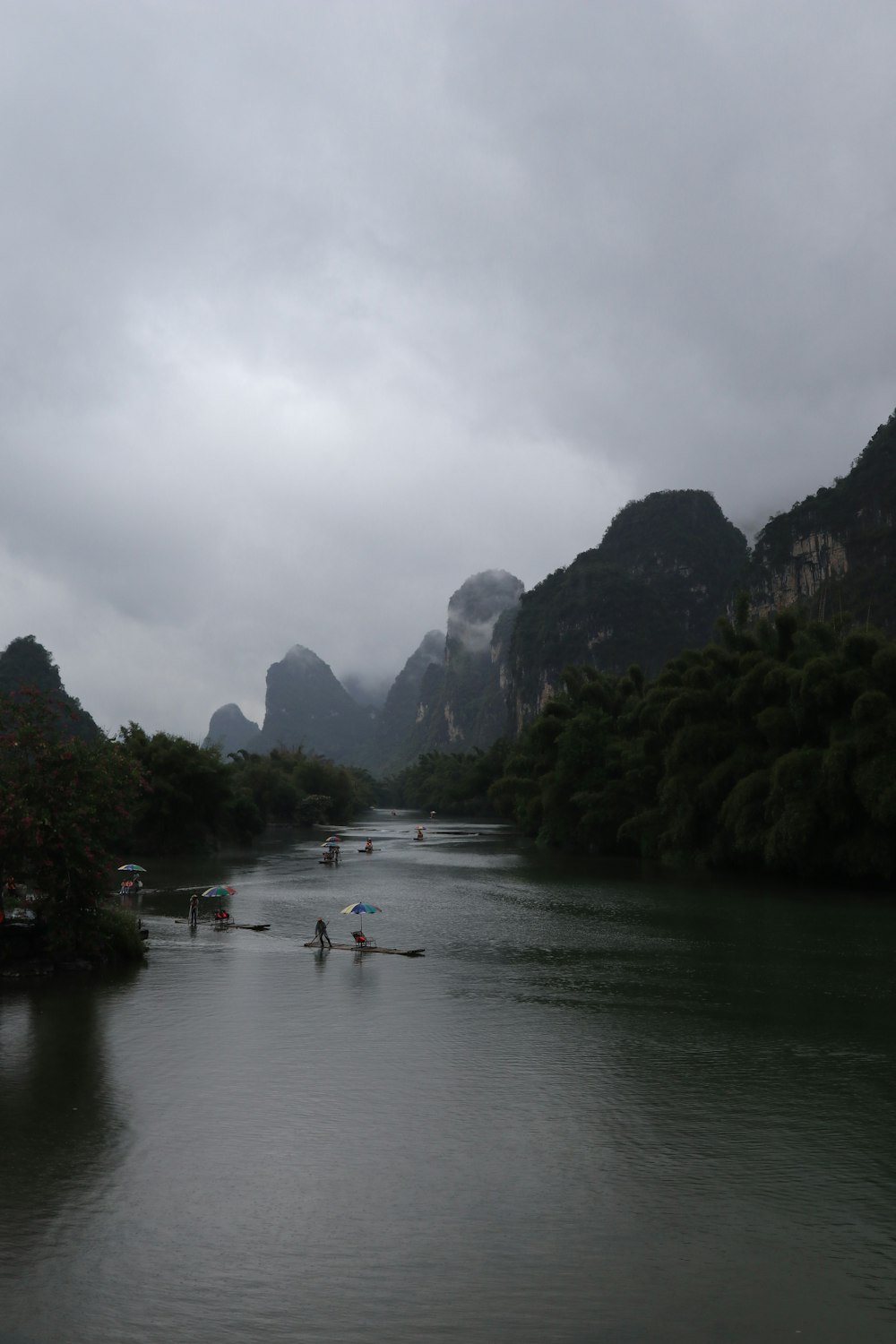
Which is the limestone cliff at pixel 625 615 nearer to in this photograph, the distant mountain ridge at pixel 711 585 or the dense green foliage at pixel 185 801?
the distant mountain ridge at pixel 711 585

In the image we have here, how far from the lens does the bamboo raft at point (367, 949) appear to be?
27016 millimetres

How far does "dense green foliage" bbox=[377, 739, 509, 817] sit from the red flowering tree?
8798cm

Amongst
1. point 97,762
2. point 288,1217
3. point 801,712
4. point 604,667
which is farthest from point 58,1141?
point 604,667

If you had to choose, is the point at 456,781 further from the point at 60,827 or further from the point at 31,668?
the point at 60,827

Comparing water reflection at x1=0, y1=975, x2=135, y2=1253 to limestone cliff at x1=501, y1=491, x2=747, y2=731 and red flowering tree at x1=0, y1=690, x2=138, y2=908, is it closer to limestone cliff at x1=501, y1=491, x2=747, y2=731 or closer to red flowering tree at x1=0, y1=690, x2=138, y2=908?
red flowering tree at x1=0, y1=690, x2=138, y2=908

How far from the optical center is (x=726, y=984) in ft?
73.4

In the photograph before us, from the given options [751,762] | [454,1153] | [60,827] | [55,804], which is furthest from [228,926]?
[751,762]

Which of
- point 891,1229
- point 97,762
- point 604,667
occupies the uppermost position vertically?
point 604,667

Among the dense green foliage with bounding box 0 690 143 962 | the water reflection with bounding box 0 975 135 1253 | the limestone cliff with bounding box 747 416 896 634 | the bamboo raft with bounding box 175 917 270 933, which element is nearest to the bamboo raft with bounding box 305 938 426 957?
the bamboo raft with bounding box 175 917 270 933

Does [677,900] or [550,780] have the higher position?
[550,780]

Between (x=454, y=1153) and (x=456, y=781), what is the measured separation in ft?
412

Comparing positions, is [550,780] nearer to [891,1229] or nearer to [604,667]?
[891,1229]

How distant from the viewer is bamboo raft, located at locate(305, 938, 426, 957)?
27016 mm

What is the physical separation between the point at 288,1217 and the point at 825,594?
383 ft
